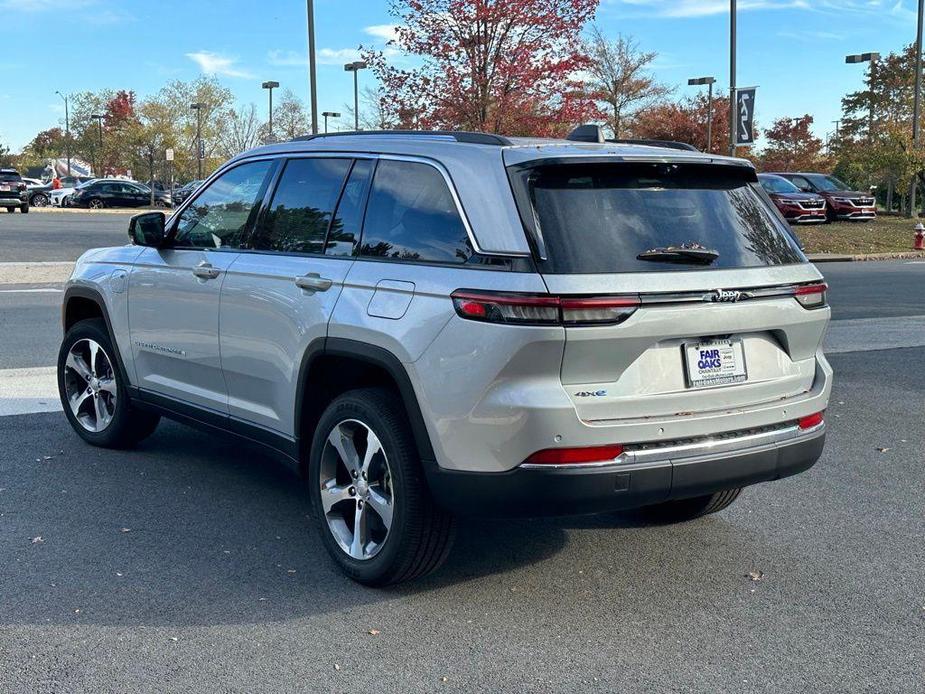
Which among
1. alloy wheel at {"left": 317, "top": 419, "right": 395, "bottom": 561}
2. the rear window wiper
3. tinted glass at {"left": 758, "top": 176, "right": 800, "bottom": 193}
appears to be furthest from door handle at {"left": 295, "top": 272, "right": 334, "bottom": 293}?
tinted glass at {"left": 758, "top": 176, "right": 800, "bottom": 193}

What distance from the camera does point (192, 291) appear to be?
17.9 feet

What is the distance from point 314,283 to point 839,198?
3034cm

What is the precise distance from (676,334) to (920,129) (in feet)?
130

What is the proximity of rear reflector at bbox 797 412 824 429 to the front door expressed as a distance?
2.72 metres

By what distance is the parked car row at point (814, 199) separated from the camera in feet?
101

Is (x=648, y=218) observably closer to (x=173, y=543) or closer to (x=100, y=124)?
(x=173, y=543)

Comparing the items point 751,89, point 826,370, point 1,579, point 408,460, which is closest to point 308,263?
point 408,460

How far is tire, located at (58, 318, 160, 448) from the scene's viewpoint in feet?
20.7

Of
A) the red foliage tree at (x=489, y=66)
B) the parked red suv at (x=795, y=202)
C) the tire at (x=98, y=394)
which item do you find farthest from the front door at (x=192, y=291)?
the parked red suv at (x=795, y=202)

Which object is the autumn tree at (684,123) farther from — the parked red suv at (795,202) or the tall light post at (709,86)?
the parked red suv at (795,202)

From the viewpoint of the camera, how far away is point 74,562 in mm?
4551

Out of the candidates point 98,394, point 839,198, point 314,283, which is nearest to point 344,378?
point 314,283

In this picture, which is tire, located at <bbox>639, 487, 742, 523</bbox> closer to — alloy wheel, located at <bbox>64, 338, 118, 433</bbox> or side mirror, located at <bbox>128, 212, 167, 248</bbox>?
side mirror, located at <bbox>128, 212, 167, 248</bbox>

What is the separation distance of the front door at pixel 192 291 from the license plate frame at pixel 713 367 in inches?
93.0
